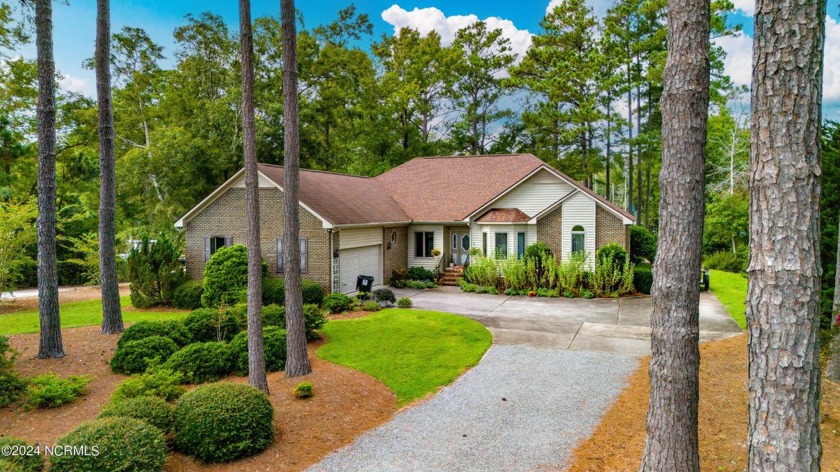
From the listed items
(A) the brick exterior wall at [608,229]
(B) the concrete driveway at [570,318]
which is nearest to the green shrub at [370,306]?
(B) the concrete driveway at [570,318]

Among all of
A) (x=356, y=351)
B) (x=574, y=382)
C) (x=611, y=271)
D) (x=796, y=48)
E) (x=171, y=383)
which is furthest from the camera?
(x=611, y=271)

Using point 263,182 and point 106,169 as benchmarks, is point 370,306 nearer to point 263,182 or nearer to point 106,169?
point 263,182

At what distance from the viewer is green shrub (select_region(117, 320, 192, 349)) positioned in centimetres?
1009

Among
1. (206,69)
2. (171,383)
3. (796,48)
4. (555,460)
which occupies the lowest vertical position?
(555,460)

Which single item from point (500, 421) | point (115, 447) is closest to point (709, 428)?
point (500, 421)

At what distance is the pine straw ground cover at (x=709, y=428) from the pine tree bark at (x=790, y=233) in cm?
280

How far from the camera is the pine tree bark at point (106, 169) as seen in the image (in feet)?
38.3

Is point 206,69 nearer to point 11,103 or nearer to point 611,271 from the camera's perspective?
point 11,103

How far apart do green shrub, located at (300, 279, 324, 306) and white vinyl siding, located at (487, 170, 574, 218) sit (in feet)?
32.1

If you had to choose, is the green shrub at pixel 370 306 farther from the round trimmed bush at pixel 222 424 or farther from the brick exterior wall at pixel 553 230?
the round trimmed bush at pixel 222 424

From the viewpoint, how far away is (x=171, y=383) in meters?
7.97

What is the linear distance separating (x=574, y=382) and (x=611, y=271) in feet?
37.3

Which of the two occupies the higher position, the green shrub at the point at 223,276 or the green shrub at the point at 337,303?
the green shrub at the point at 223,276

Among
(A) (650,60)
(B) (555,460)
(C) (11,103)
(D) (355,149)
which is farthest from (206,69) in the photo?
(B) (555,460)
